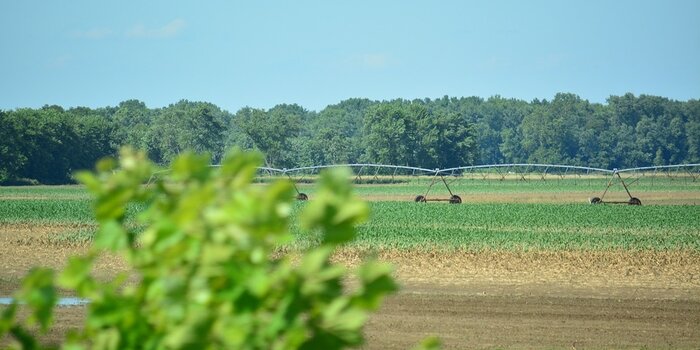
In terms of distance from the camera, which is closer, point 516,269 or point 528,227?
point 516,269

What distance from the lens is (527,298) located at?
22.0m

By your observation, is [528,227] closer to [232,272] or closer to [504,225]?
[504,225]

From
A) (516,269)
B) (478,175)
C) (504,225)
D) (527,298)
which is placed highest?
(527,298)

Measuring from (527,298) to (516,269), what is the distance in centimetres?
587

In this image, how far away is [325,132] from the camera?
19400 centimetres

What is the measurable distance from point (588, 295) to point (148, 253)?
2146 centimetres

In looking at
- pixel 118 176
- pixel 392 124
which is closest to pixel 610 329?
pixel 118 176

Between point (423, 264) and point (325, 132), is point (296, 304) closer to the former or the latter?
point (423, 264)

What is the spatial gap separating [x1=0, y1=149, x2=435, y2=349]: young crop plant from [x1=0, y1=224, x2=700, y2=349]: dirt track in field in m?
13.1

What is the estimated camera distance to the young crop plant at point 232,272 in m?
1.96

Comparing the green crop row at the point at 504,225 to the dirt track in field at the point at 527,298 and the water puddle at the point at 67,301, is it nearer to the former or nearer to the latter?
the dirt track in field at the point at 527,298

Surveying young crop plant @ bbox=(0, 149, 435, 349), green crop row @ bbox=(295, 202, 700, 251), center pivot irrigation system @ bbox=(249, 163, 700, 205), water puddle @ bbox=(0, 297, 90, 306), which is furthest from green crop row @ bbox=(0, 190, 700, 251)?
young crop plant @ bbox=(0, 149, 435, 349)

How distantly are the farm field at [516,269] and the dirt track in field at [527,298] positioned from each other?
0.09 feet

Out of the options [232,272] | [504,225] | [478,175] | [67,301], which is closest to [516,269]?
[67,301]
